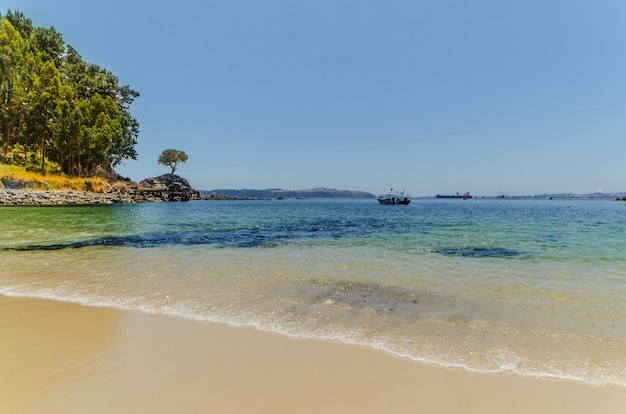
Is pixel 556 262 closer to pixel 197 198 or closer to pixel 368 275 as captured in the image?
pixel 368 275

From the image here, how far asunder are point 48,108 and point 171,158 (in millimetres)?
71489

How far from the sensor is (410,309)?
6.30 m

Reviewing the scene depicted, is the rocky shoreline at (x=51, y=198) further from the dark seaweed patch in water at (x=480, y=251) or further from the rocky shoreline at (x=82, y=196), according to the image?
the dark seaweed patch in water at (x=480, y=251)

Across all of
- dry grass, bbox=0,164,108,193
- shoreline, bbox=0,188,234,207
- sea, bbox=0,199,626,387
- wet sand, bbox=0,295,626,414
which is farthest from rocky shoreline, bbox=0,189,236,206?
wet sand, bbox=0,295,626,414

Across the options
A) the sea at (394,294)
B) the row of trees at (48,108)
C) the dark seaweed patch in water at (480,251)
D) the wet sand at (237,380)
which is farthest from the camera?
the row of trees at (48,108)

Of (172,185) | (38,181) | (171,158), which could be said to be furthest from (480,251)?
(171,158)

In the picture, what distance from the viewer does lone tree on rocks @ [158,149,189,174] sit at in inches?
4993

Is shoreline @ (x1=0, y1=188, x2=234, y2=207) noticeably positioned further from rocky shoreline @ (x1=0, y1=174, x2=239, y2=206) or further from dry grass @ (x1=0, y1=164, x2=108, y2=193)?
dry grass @ (x1=0, y1=164, x2=108, y2=193)

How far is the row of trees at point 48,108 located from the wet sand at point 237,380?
6823 centimetres

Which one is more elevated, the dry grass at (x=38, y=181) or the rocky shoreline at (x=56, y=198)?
the dry grass at (x=38, y=181)

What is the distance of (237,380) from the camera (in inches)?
141

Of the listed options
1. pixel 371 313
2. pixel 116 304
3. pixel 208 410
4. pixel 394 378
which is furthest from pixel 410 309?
pixel 116 304

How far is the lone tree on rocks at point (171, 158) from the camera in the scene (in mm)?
126812

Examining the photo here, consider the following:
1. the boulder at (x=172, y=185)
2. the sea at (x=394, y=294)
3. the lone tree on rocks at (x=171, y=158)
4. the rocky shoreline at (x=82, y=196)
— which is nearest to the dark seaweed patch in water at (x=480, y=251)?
the sea at (x=394, y=294)
